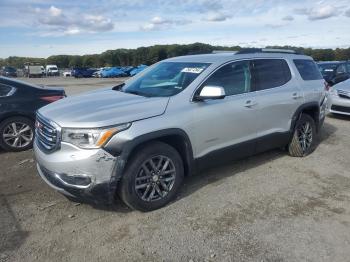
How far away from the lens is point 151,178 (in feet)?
13.5

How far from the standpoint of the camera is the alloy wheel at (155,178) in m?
4.05

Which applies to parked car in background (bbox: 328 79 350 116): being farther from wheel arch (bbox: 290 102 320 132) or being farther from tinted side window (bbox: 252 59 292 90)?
tinted side window (bbox: 252 59 292 90)

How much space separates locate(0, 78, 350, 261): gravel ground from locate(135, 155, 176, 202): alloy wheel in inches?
8.5

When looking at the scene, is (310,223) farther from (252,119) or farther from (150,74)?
(150,74)

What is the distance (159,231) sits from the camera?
3.77 meters

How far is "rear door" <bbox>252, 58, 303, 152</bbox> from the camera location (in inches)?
207

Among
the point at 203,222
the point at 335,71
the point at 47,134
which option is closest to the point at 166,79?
the point at 47,134

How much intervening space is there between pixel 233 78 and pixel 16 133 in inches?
163

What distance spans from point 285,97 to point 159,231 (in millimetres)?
3079

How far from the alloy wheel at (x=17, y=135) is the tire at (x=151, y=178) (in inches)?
139

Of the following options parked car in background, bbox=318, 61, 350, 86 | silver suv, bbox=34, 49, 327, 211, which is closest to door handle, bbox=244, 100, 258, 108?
silver suv, bbox=34, 49, 327, 211

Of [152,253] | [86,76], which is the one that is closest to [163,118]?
[152,253]

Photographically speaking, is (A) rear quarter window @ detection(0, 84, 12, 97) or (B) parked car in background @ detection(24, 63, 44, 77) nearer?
(A) rear quarter window @ detection(0, 84, 12, 97)

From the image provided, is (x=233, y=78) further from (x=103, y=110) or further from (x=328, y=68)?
(x=328, y=68)
